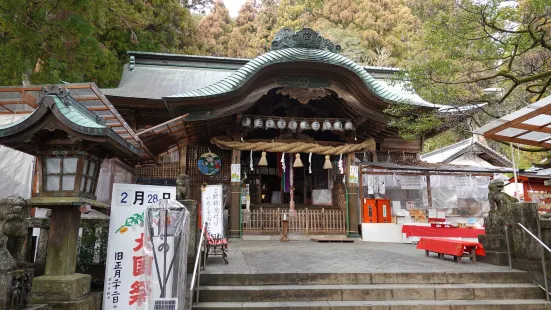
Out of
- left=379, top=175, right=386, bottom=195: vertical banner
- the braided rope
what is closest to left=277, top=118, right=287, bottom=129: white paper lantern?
the braided rope

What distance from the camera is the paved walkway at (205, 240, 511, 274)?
6.32 meters

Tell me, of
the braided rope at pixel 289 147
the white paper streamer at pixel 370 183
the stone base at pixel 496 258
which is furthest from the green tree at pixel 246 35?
the stone base at pixel 496 258

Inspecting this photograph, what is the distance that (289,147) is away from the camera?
11.6 m

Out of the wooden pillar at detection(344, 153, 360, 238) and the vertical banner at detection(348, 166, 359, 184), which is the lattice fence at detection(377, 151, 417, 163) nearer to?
the vertical banner at detection(348, 166, 359, 184)

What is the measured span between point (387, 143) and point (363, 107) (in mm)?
2849

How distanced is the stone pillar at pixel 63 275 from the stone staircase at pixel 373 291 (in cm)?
155

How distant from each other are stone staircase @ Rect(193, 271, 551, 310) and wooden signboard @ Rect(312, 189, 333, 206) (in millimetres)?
6952

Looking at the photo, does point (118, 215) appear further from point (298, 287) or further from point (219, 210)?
point (219, 210)

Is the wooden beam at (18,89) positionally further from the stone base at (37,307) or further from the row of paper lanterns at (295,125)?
the row of paper lanterns at (295,125)

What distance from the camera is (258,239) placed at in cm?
1140

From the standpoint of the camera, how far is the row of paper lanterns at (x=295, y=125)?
1144cm

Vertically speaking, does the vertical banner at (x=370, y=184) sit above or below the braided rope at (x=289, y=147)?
below

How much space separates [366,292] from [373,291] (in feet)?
0.39

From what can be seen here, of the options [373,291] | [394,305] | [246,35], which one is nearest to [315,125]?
[373,291]
